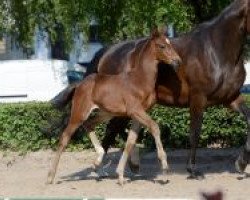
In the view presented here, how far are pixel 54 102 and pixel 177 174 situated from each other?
1801mm

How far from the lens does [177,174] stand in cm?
790

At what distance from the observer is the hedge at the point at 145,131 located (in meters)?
9.63

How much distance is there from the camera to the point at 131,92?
268 inches

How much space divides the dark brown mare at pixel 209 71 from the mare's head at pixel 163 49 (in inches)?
23.6

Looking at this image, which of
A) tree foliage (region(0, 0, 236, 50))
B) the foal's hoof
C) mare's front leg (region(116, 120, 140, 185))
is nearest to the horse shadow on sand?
the foal's hoof

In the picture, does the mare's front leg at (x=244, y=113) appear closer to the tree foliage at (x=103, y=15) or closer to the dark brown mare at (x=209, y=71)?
the dark brown mare at (x=209, y=71)

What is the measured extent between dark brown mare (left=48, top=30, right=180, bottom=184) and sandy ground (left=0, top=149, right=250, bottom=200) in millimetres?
291

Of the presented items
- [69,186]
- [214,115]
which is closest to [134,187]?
[69,186]

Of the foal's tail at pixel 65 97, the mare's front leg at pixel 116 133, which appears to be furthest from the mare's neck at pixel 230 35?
the foal's tail at pixel 65 97

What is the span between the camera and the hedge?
9.63 metres

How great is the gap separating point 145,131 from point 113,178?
2.28m

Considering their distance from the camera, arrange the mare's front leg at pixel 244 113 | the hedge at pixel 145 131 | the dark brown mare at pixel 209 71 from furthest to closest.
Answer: the hedge at pixel 145 131
the mare's front leg at pixel 244 113
the dark brown mare at pixel 209 71

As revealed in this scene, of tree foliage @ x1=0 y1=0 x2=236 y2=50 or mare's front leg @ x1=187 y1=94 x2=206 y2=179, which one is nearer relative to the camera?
mare's front leg @ x1=187 y1=94 x2=206 y2=179

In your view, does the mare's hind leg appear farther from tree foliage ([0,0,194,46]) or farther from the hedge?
tree foliage ([0,0,194,46])
